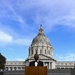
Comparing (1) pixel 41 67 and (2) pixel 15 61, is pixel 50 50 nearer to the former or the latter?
(2) pixel 15 61

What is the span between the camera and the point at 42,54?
142750mm

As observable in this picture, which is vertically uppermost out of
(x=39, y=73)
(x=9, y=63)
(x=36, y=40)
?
(x=36, y=40)

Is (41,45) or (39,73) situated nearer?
(39,73)

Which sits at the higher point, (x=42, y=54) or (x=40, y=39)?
(x=40, y=39)

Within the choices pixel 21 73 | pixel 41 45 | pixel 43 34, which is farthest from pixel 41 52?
pixel 21 73

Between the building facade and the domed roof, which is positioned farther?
the domed roof

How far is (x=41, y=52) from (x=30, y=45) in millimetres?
8130

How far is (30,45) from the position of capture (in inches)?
6063

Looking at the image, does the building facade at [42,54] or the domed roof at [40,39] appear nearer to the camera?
the building facade at [42,54]

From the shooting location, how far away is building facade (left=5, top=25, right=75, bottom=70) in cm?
14388

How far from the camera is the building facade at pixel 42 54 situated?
5664 inches

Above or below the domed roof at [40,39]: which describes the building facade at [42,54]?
below

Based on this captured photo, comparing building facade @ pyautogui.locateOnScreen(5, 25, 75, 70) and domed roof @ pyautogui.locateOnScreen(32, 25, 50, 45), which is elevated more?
domed roof @ pyautogui.locateOnScreen(32, 25, 50, 45)

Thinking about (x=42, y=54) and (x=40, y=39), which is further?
(x=40, y=39)
